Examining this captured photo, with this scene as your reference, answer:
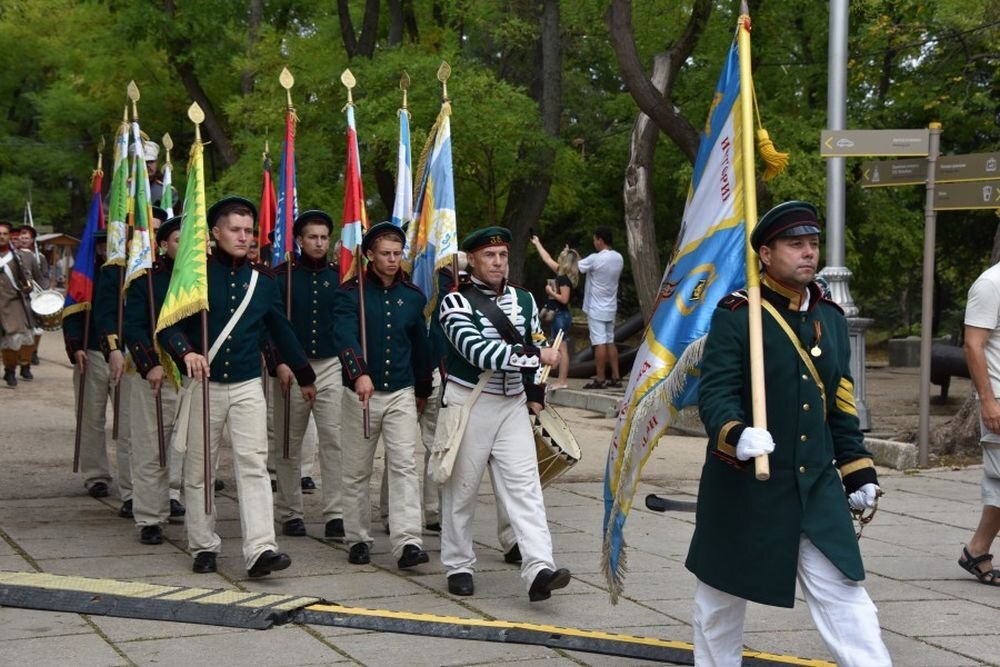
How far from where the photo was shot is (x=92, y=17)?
30.9 meters

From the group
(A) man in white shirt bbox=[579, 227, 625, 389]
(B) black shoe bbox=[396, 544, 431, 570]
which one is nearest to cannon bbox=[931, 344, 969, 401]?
(A) man in white shirt bbox=[579, 227, 625, 389]

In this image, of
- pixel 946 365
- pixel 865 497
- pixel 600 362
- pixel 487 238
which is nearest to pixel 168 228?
pixel 487 238

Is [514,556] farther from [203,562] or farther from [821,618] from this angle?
[821,618]

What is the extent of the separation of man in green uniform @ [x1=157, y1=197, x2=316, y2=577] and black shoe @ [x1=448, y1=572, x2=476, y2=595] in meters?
0.90

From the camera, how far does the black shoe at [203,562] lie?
25.6 ft

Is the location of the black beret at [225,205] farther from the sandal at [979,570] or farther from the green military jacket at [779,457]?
the sandal at [979,570]

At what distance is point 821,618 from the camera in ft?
15.8

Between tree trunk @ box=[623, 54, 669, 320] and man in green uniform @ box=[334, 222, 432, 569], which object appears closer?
man in green uniform @ box=[334, 222, 432, 569]

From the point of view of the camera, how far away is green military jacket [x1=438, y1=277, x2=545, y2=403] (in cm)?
723

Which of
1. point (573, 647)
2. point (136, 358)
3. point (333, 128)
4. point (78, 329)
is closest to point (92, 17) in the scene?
point (333, 128)

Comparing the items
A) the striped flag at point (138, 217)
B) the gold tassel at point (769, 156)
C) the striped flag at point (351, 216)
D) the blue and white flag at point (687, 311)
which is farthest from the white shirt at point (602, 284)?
the gold tassel at point (769, 156)

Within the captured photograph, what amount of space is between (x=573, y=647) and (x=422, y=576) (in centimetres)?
177

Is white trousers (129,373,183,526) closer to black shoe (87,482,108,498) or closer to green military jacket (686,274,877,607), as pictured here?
black shoe (87,482,108,498)

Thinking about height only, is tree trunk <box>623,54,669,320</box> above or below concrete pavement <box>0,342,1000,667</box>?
above
